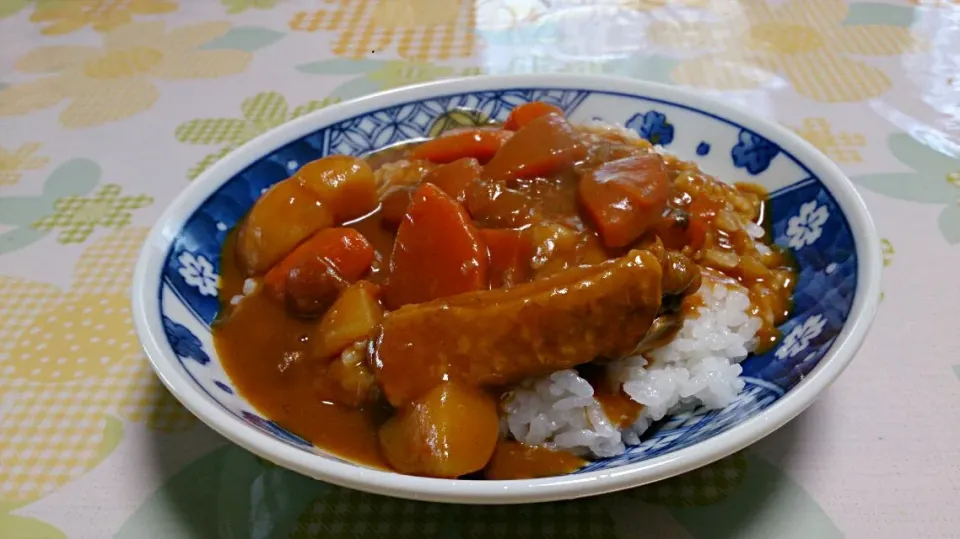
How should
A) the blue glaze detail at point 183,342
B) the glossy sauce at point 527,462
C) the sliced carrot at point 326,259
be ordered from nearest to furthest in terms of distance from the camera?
1. the glossy sauce at point 527,462
2. the blue glaze detail at point 183,342
3. the sliced carrot at point 326,259

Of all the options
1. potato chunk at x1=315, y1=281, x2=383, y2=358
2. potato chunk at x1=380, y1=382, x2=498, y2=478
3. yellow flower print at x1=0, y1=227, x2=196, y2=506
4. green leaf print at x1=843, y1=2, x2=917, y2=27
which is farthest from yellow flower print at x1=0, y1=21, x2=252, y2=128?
green leaf print at x1=843, y1=2, x2=917, y2=27

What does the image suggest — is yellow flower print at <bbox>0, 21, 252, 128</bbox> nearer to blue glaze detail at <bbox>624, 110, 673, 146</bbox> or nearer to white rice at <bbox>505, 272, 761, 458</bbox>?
blue glaze detail at <bbox>624, 110, 673, 146</bbox>

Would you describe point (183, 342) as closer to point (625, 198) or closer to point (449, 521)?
point (449, 521)

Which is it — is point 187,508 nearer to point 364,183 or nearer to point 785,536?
point 364,183

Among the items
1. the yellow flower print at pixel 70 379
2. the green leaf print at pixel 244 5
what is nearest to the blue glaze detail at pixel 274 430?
the yellow flower print at pixel 70 379

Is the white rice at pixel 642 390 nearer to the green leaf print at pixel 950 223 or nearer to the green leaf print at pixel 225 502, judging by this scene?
the green leaf print at pixel 225 502

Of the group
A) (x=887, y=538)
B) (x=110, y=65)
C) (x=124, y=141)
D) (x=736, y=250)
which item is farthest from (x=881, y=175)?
(x=110, y=65)
